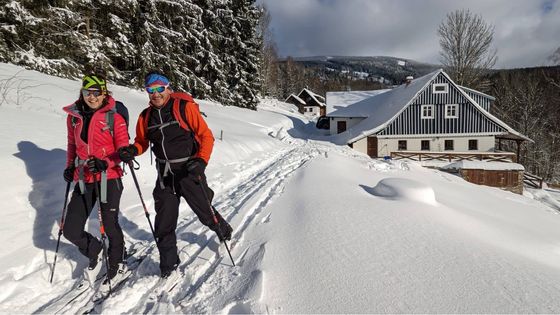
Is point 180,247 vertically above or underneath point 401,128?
underneath

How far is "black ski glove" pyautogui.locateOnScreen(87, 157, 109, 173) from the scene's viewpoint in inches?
113

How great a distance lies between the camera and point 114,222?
3.09 m

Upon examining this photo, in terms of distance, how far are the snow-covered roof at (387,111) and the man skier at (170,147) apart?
22.5 metres

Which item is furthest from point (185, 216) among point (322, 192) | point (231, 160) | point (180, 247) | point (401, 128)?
point (401, 128)

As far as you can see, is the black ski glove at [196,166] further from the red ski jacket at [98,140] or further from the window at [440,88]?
the window at [440,88]

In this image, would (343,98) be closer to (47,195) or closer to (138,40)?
(138,40)

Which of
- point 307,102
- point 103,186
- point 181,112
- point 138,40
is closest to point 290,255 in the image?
point 181,112

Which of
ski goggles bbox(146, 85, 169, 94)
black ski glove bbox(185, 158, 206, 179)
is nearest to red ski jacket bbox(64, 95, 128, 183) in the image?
ski goggles bbox(146, 85, 169, 94)

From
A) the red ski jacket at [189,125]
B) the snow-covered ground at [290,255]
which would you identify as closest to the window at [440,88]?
the snow-covered ground at [290,255]

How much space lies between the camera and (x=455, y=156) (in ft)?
75.2

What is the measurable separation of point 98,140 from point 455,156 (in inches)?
994

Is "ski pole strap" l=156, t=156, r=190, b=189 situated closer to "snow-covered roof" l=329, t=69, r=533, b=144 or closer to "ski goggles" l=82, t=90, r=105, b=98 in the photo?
"ski goggles" l=82, t=90, r=105, b=98

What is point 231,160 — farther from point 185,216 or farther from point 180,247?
point 180,247

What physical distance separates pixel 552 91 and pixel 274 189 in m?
45.3
